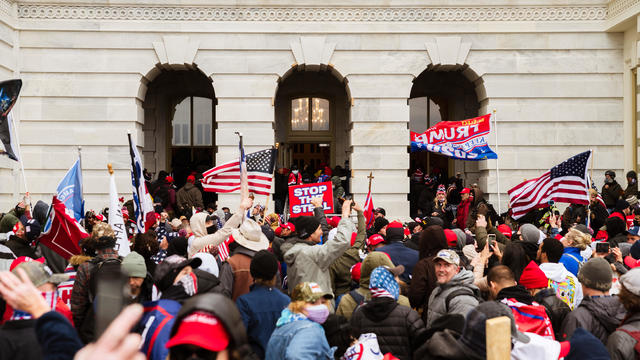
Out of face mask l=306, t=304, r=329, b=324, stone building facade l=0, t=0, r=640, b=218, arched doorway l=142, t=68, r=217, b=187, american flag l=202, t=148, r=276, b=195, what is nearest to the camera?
face mask l=306, t=304, r=329, b=324

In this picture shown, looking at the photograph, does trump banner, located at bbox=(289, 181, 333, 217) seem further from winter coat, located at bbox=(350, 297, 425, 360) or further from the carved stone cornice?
the carved stone cornice

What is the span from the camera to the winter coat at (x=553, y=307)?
17.3 feet

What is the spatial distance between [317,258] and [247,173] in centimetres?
481

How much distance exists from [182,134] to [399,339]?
63.4 ft

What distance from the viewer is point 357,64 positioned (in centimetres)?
1880

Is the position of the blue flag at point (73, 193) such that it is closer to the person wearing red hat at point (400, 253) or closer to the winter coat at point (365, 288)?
the person wearing red hat at point (400, 253)

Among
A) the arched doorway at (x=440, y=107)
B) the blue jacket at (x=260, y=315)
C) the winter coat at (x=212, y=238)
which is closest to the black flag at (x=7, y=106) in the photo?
the winter coat at (x=212, y=238)

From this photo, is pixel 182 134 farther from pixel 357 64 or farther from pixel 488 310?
pixel 488 310

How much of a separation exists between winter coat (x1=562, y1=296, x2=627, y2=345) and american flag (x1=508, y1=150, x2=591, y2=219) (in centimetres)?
657

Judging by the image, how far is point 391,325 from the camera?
15.1 ft

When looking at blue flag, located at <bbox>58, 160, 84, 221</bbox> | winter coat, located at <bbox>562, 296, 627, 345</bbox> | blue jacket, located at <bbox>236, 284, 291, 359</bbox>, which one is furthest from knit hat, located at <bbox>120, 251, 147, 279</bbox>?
blue flag, located at <bbox>58, 160, 84, 221</bbox>

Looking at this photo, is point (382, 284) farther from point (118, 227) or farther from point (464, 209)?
point (464, 209)

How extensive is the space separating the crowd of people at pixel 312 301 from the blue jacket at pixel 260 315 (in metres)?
0.01

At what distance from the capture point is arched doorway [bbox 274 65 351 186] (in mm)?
22219
